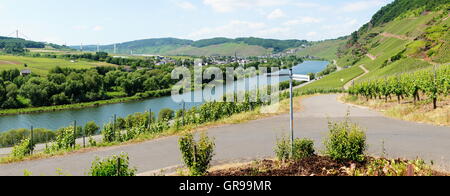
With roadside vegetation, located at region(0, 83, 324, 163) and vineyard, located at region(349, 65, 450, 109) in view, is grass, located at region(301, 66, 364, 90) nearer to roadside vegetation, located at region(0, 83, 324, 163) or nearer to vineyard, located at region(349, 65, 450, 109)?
vineyard, located at region(349, 65, 450, 109)

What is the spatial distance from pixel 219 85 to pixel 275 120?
50539 mm

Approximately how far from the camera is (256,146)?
12.7 meters

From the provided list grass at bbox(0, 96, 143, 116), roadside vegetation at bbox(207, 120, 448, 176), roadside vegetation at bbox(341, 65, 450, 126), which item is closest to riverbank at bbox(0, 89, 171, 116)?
grass at bbox(0, 96, 143, 116)

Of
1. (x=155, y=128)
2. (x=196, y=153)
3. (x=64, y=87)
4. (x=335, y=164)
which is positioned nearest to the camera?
(x=196, y=153)

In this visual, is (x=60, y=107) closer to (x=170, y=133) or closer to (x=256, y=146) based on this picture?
(x=170, y=133)

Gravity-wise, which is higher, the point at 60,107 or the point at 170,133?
the point at 170,133

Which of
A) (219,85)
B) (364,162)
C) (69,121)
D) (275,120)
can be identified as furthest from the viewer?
(219,85)

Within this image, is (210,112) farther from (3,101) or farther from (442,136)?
(3,101)

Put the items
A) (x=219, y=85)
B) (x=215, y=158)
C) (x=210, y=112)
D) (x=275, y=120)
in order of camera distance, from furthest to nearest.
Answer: (x=219, y=85)
(x=210, y=112)
(x=275, y=120)
(x=215, y=158)

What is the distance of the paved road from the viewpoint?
10.5 meters

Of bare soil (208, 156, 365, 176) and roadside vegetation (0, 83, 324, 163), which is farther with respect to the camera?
roadside vegetation (0, 83, 324, 163)

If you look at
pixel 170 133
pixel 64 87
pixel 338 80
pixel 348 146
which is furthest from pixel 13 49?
pixel 348 146

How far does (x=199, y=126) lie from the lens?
17.3 m

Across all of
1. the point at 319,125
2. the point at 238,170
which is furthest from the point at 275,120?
the point at 238,170
